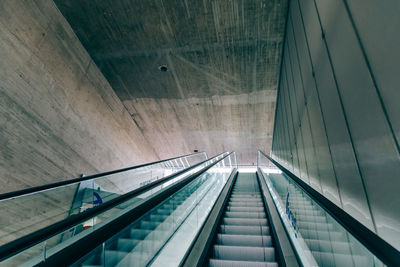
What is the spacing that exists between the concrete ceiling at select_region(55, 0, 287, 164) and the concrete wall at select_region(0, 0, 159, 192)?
0.73m

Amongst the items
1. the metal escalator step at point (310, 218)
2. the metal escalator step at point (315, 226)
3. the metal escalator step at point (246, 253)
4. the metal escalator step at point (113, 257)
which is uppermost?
the metal escalator step at point (310, 218)

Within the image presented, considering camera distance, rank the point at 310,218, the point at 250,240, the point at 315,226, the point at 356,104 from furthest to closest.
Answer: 1. the point at 250,240
2. the point at 356,104
3. the point at 310,218
4. the point at 315,226

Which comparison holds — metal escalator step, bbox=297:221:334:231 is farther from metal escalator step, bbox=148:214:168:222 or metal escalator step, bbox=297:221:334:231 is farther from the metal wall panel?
metal escalator step, bbox=148:214:168:222

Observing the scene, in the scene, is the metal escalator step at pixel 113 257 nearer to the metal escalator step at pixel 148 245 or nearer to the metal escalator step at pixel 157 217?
the metal escalator step at pixel 148 245

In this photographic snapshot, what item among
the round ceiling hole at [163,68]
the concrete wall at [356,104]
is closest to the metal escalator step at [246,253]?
the concrete wall at [356,104]

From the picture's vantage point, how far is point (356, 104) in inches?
104

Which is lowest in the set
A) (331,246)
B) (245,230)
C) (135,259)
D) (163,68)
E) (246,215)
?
(135,259)

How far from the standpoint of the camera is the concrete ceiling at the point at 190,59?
21.4 feet

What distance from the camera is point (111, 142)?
9977 mm

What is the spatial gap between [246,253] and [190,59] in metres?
6.98

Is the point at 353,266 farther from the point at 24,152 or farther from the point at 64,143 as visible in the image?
the point at 64,143

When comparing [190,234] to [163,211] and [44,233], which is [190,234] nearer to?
[163,211]

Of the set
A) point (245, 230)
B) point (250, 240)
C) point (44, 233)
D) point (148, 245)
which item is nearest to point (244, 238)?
point (250, 240)

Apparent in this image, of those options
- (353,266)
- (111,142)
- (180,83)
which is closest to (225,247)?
(353,266)
